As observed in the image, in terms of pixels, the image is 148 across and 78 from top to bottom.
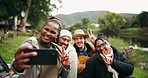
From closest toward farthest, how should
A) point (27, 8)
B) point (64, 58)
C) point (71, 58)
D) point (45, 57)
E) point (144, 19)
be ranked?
point (45, 57)
point (64, 58)
point (71, 58)
point (27, 8)
point (144, 19)

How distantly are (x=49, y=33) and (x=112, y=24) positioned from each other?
78.2 metres

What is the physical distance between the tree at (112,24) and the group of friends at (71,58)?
66263mm

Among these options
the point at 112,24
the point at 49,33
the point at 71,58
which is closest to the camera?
the point at 49,33

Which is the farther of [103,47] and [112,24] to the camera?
[112,24]

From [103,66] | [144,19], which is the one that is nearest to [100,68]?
[103,66]

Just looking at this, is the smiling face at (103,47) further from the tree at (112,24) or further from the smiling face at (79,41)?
the tree at (112,24)

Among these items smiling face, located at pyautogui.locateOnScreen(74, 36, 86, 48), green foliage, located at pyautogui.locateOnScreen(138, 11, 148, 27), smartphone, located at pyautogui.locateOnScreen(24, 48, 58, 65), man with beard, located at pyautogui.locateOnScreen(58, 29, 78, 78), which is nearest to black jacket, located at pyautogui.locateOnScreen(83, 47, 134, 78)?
man with beard, located at pyautogui.locateOnScreen(58, 29, 78, 78)

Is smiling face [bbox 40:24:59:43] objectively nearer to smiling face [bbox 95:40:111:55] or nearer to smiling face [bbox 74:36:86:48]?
smiling face [bbox 95:40:111:55]

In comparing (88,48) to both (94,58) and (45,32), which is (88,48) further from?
(45,32)

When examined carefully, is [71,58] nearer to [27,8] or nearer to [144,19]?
[27,8]

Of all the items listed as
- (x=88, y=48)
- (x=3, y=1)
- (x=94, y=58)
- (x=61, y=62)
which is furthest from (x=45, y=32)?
(x=3, y=1)

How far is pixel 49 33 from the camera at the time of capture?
8.77 ft

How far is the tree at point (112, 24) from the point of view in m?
74.1

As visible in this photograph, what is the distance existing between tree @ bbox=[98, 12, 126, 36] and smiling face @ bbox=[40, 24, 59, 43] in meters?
67.9
